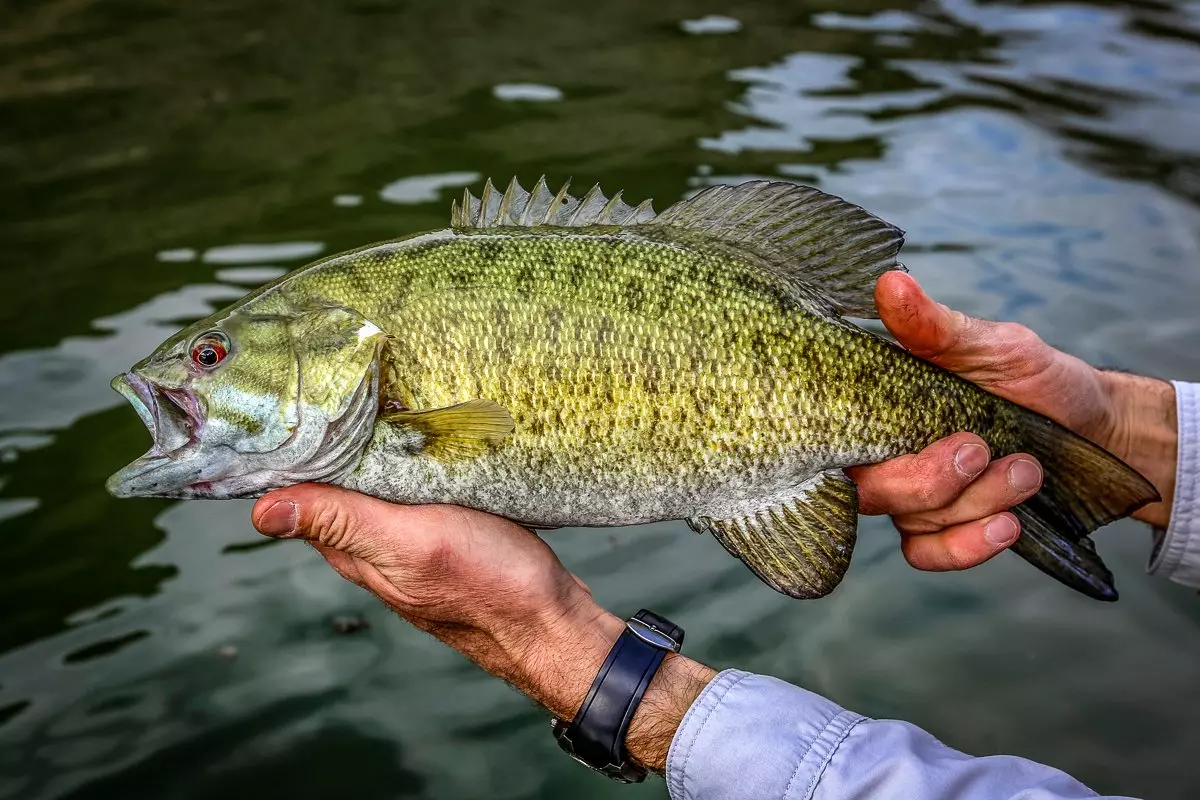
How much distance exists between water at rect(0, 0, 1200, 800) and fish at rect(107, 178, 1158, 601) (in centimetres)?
143

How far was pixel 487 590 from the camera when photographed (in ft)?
8.74

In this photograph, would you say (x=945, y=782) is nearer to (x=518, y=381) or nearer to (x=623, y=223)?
(x=518, y=381)

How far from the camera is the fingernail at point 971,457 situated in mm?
2566

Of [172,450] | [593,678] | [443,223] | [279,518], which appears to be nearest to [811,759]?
[593,678]

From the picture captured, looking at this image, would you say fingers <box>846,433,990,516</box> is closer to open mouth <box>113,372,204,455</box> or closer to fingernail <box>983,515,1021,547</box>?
fingernail <box>983,515,1021,547</box>

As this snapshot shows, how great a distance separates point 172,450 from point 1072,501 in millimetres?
2312

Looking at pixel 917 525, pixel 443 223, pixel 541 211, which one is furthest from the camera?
pixel 443 223

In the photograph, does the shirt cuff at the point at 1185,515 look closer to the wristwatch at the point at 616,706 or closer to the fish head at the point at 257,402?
the wristwatch at the point at 616,706

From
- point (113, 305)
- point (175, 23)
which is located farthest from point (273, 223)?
point (175, 23)

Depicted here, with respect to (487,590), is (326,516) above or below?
above

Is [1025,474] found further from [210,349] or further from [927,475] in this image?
[210,349]

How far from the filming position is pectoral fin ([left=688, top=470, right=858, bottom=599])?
2652mm

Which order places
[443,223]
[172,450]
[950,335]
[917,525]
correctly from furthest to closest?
1. [443,223]
2. [917,525]
3. [950,335]
4. [172,450]

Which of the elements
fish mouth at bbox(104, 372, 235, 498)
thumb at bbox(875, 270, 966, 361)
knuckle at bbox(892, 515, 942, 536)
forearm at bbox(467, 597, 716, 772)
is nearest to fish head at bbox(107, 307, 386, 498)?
fish mouth at bbox(104, 372, 235, 498)
